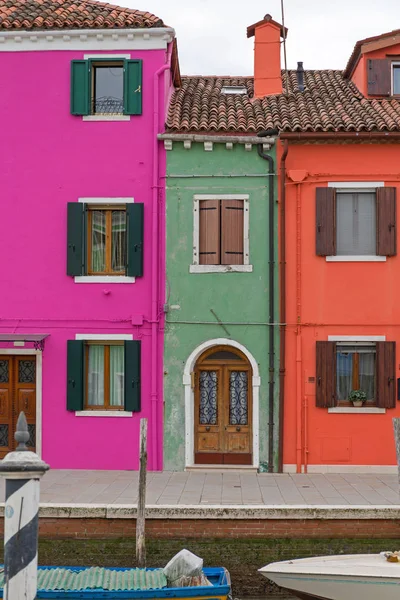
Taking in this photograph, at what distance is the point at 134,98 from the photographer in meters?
15.2

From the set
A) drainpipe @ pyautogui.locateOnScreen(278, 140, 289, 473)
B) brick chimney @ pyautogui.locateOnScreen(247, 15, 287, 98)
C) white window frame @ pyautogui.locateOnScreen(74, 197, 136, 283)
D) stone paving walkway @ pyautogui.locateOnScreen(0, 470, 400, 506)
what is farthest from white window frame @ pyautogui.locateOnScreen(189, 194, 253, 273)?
stone paving walkway @ pyautogui.locateOnScreen(0, 470, 400, 506)

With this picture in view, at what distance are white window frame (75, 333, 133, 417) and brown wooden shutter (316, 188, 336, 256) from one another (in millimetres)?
4284

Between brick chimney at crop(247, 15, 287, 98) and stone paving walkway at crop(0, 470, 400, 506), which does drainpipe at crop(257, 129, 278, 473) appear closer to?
stone paving walkway at crop(0, 470, 400, 506)

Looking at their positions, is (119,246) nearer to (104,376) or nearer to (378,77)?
(104,376)

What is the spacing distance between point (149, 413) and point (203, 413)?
1.12 meters

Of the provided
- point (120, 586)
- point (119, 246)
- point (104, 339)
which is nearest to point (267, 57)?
point (119, 246)

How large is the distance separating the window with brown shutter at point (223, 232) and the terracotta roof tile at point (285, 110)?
154cm

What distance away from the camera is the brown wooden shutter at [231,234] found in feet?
49.7

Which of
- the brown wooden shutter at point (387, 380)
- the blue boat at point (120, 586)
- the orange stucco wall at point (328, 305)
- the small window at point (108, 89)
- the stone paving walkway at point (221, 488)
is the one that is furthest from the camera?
the small window at point (108, 89)

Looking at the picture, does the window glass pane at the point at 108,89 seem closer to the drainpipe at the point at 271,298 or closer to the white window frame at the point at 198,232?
the white window frame at the point at 198,232

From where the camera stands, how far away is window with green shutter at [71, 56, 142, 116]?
49.7 feet

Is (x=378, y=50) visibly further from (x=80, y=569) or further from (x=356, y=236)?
(x=80, y=569)

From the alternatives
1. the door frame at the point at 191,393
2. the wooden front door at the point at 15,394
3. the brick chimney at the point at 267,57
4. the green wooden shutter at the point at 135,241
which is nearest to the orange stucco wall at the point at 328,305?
the door frame at the point at 191,393

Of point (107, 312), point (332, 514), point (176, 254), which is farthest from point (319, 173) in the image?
point (332, 514)
